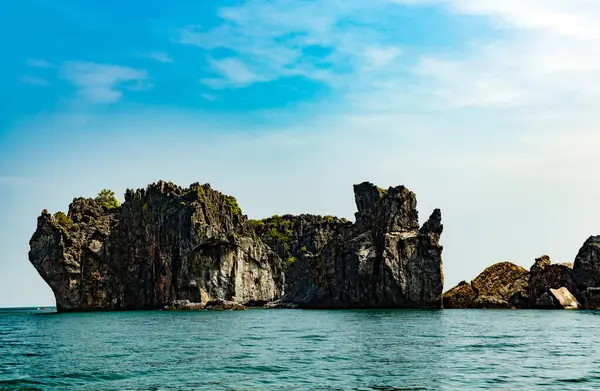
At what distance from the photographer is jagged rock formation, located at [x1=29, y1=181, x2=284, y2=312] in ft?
472

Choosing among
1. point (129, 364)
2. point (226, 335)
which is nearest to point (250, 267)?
point (226, 335)

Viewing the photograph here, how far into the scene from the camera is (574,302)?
120375 millimetres

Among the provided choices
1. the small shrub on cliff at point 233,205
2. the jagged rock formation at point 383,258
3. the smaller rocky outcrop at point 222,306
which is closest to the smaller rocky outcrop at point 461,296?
the jagged rock formation at point 383,258

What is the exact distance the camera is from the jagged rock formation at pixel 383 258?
127 meters

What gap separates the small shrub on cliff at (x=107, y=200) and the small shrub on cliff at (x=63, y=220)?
13.2 metres

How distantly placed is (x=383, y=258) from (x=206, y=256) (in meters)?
→ 44.7

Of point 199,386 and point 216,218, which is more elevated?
point 216,218

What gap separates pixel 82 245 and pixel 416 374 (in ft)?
418

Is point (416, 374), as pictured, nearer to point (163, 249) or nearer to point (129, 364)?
point (129, 364)

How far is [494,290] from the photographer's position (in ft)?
438

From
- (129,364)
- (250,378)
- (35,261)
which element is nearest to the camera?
(250,378)

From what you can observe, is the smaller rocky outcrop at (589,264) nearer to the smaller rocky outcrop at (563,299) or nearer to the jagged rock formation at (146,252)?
the smaller rocky outcrop at (563,299)

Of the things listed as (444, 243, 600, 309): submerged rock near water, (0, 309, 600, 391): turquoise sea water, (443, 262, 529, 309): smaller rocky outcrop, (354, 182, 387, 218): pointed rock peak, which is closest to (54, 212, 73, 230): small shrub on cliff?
(354, 182, 387, 218): pointed rock peak

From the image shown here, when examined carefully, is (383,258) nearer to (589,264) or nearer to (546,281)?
(546,281)
